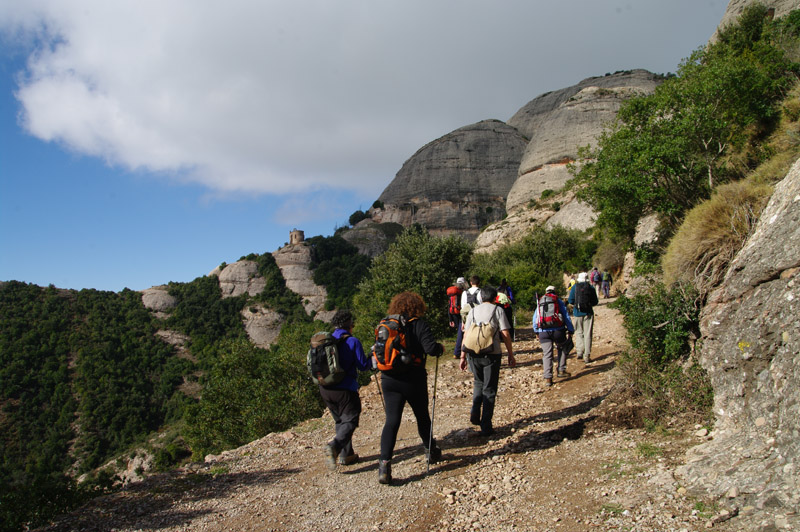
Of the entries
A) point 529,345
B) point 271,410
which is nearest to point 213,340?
point 271,410

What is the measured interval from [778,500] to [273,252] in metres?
69.5

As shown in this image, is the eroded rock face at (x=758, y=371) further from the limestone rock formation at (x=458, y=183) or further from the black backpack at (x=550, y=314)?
the limestone rock formation at (x=458, y=183)

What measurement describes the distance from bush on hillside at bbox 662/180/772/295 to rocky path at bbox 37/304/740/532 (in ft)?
6.13

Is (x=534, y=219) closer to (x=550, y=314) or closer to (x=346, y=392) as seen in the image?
(x=550, y=314)

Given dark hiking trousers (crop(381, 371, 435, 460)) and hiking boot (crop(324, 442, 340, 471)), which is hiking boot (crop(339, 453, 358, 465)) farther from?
dark hiking trousers (crop(381, 371, 435, 460))

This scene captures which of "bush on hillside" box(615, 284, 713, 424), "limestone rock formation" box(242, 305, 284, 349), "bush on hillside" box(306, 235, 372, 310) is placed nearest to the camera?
"bush on hillside" box(615, 284, 713, 424)

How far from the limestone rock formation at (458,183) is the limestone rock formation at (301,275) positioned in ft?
57.5

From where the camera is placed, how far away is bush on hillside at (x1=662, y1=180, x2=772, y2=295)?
548cm

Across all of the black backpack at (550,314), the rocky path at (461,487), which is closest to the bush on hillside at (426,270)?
the black backpack at (550,314)

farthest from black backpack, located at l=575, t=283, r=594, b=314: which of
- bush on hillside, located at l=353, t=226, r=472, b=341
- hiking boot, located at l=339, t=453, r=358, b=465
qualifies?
bush on hillside, located at l=353, t=226, r=472, b=341

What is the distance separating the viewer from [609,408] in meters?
5.52

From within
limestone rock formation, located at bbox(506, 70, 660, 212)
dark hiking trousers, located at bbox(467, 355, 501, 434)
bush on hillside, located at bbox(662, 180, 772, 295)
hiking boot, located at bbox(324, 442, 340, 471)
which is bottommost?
hiking boot, located at bbox(324, 442, 340, 471)

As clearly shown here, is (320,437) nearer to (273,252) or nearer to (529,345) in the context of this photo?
(529,345)

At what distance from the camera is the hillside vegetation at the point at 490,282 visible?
208 inches
